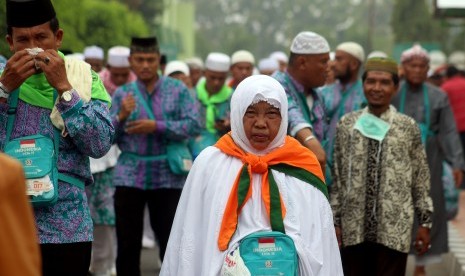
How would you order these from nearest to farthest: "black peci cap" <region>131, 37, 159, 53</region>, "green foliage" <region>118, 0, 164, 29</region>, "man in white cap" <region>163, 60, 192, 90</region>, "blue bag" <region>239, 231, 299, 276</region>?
"blue bag" <region>239, 231, 299, 276</region>
"black peci cap" <region>131, 37, 159, 53</region>
"man in white cap" <region>163, 60, 192, 90</region>
"green foliage" <region>118, 0, 164, 29</region>

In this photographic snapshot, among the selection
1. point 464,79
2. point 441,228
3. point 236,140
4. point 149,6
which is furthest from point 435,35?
point 236,140

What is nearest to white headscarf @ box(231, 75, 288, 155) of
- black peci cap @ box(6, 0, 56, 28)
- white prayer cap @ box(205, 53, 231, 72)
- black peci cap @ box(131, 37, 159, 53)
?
black peci cap @ box(6, 0, 56, 28)

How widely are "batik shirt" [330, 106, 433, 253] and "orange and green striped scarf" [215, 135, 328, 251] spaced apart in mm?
1848

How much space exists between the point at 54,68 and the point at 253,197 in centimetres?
116

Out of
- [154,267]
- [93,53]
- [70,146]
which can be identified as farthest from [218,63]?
[70,146]

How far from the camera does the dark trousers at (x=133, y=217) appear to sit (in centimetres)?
907

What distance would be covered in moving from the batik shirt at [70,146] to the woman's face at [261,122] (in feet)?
2.28

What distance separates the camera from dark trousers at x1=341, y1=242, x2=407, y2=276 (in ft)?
25.4

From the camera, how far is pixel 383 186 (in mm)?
7750

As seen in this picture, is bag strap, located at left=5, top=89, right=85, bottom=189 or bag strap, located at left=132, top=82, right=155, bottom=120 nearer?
bag strap, located at left=5, top=89, right=85, bottom=189

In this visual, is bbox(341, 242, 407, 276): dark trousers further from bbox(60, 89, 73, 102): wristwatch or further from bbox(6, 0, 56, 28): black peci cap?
bbox(6, 0, 56, 28): black peci cap

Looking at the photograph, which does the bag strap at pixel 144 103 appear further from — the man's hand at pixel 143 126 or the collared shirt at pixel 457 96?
the collared shirt at pixel 457 96

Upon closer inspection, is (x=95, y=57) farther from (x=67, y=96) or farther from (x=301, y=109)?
(x=67, y=96)

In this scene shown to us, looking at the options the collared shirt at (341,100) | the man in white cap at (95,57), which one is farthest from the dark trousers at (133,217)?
the man in white cap at (95,57)
